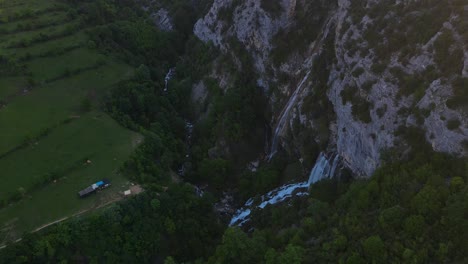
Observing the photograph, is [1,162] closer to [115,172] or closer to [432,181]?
[115,172]

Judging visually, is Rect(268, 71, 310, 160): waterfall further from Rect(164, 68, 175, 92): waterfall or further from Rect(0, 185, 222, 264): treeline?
Rect(164, 68, 175, 92): waterfall

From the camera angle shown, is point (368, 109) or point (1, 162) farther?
point (1, 162)

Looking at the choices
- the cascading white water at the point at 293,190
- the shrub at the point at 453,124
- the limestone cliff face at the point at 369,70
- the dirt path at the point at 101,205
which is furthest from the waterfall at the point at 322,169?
the dirt path at the point at 101,205

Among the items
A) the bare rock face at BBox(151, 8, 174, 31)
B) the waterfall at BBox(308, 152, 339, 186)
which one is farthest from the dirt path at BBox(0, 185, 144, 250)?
the bare rock face at BBox(151, 8, 174, 31)

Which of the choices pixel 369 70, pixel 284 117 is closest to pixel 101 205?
pixel 284 117

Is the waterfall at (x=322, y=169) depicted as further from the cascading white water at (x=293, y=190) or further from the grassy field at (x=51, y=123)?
the grassy field at (x=51, y=123)

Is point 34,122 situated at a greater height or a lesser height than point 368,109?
greater

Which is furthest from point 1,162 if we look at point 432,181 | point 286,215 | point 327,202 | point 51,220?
point 432,181

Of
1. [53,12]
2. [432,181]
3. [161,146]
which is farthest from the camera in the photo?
[53,12]
